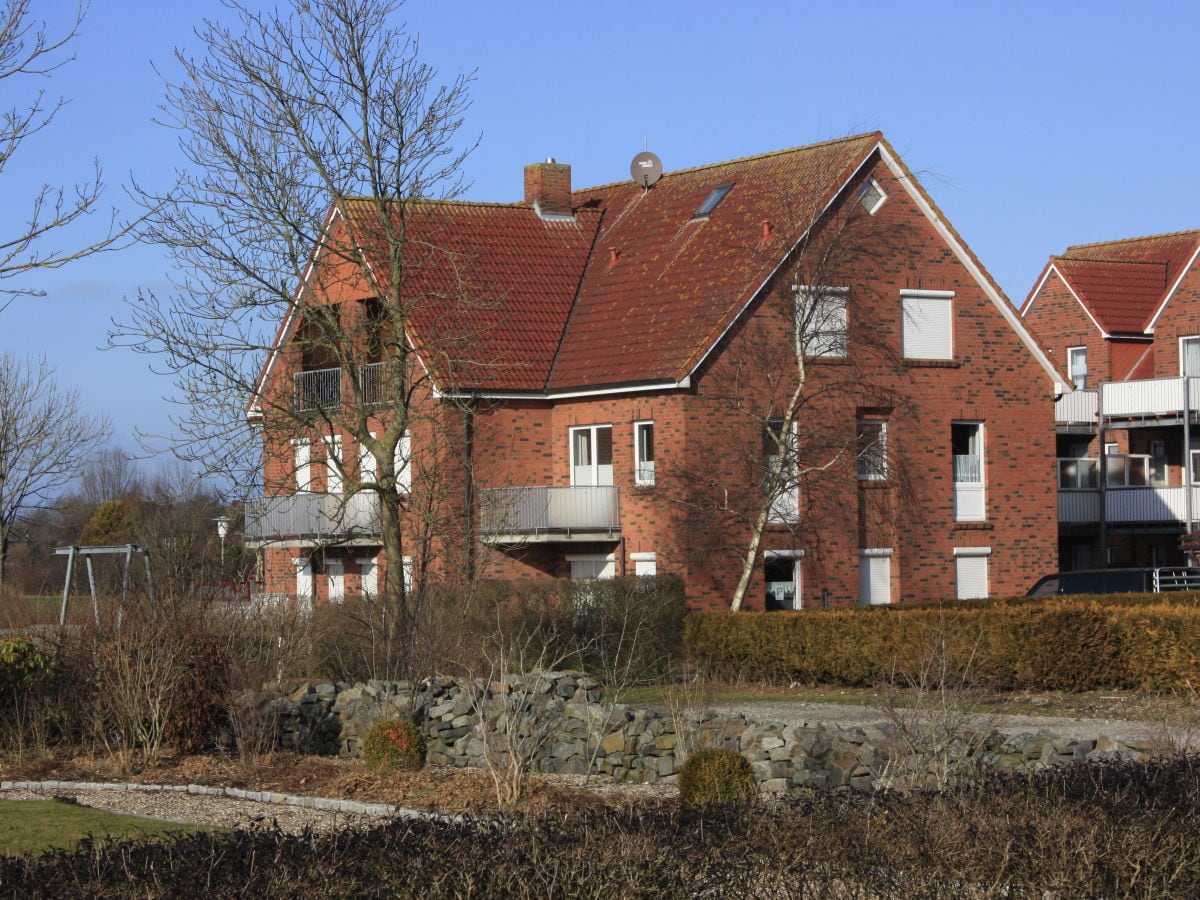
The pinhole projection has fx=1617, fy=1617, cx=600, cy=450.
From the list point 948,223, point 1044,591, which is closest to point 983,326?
point 948,223

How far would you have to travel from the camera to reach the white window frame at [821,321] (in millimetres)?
32250

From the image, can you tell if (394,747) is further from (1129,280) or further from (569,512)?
A: (1129,280)

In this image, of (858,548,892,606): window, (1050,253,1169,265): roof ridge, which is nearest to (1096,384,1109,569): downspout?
(1050,253,1169,265): roof ridge

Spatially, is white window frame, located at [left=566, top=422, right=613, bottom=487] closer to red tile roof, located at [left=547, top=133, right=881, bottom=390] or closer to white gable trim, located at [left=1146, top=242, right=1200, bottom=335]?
red tile roof, located at [left=547, top=133, right=881, bottom=390]

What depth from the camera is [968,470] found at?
1398 inches

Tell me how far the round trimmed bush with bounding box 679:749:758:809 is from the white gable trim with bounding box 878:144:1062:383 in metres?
23.3

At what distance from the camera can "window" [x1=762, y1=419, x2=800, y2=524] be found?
102 feet

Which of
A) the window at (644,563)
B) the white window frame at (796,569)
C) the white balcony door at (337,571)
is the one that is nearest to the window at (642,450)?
the window at (644,563)

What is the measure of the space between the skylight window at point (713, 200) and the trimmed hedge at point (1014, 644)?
41.2 ft

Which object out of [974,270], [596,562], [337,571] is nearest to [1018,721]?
[596,562]

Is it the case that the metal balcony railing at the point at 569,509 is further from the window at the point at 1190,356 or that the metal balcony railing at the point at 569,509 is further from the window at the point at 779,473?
the window at the point at 1190,356

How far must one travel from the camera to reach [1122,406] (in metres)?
45.1

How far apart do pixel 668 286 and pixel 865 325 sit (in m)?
4.20

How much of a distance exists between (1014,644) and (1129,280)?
31671 millimetres
